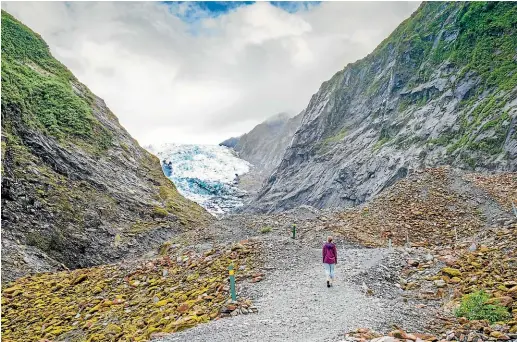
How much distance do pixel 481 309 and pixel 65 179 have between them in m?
35.2

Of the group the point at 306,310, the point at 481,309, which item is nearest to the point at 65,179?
the point at 306,310

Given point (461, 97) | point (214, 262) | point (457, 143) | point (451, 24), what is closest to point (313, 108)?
point (451, 24)

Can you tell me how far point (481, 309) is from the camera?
1012cm

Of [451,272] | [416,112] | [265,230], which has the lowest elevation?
[451,272]

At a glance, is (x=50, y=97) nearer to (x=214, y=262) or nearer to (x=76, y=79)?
(x=76, y=79)

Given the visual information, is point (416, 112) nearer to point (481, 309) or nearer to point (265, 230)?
point (265, 230)

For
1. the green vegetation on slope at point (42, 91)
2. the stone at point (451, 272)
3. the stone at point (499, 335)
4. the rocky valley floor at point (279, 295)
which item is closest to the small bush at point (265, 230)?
the rocky valley floor at point (279, 295)

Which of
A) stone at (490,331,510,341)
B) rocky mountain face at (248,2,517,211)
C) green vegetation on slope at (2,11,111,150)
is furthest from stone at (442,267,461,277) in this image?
green vegetation on slope at (2,11,111,150)

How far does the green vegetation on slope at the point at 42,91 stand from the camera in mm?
42156

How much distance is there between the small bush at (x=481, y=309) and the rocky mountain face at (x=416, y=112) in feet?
111

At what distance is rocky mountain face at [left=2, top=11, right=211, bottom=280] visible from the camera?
28594mm

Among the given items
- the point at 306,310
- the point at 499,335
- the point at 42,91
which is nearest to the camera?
the point at 499,335

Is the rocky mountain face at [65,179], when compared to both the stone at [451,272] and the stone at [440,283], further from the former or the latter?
the stone at [451,272]

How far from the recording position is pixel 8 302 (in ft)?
61.9
